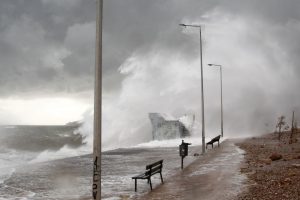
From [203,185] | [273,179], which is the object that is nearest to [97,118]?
[203,185]

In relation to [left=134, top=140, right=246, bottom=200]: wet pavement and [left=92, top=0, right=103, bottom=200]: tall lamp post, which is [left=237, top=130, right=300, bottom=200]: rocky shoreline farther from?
[left=92, top=0, right=103, bottom=200]: tall lamp post

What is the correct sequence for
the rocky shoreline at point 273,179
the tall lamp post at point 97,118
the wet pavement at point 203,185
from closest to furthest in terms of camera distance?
the tall lamp post at point 97,118
the rocky shoreline at point 273,179
the wet pavement at point 203,185

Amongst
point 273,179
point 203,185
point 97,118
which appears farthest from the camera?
point 203,185

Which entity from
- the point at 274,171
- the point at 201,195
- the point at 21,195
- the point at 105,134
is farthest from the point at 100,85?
the point at 105,134

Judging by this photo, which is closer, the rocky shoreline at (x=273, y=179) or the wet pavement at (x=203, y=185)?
the rocky shoreline at (x=273, y=179)

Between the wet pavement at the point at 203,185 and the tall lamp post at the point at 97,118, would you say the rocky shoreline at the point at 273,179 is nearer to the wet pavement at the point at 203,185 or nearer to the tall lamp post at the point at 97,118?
the wet pavement at the point at 203,185

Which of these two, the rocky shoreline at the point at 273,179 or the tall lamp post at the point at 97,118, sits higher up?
the tall lamp post at the point at 97,118

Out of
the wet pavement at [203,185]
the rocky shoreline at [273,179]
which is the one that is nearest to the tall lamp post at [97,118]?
the wet pavement at [203,185]

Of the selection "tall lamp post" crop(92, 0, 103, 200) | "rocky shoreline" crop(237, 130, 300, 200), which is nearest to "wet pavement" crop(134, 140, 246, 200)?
"rocky shoreline" crop(237, 130, 300, 200)

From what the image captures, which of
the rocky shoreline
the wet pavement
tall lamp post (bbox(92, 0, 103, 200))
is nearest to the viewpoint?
tall lamp post (bbox(92, 0, 103, 200))

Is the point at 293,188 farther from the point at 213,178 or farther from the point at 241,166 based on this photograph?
the point at 241,166

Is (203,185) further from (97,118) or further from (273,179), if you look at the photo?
(97,118)

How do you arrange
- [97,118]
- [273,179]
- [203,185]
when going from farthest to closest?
[203,185], [273,179], [97,118]

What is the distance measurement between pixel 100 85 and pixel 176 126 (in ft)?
171
